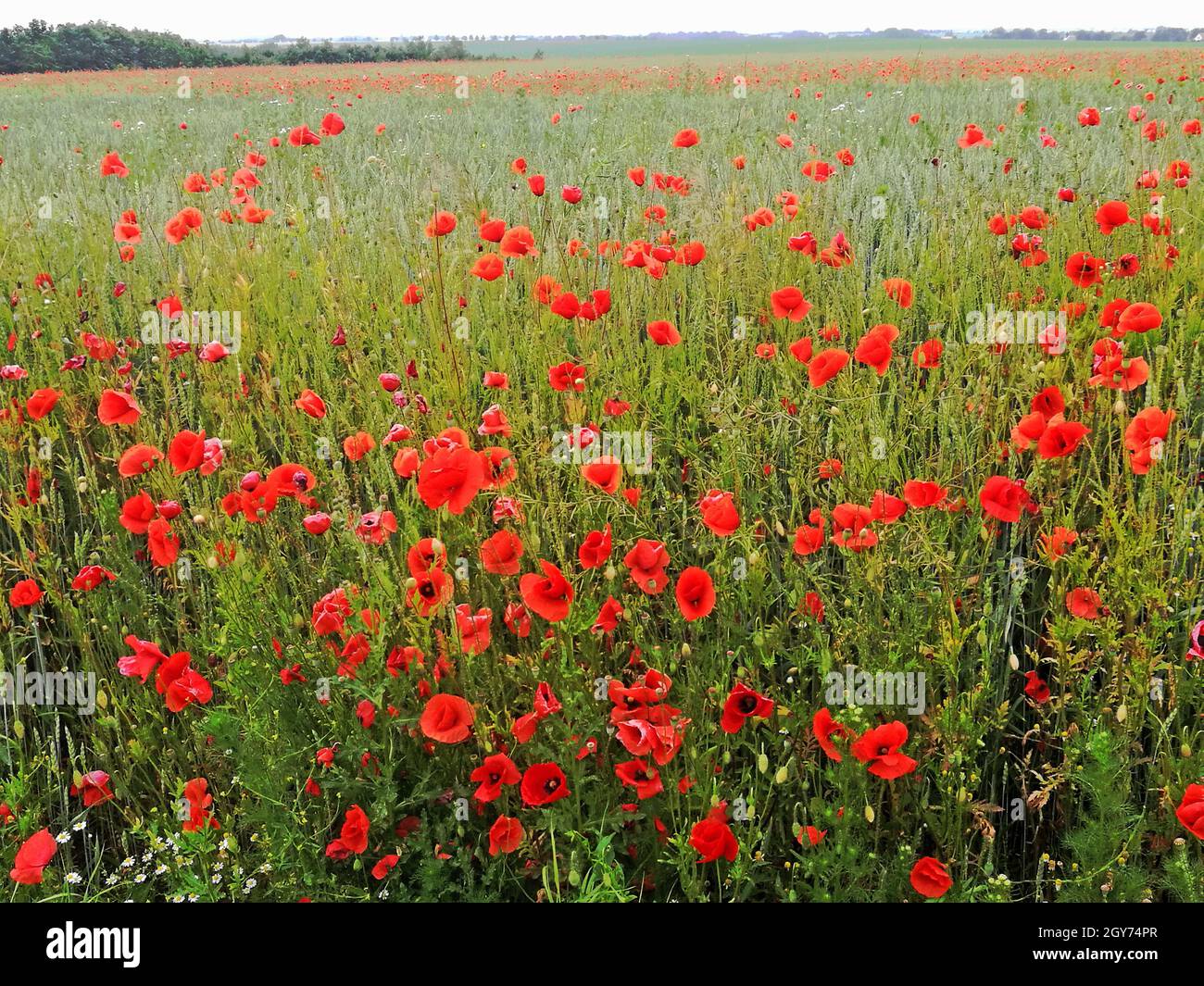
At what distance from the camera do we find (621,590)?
183 cm

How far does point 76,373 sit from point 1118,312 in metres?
3.33

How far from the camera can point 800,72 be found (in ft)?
46.9

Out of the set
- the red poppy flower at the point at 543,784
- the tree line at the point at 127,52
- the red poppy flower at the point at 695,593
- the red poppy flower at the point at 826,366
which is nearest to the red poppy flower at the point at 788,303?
the red poppy flower at the point at 826,366

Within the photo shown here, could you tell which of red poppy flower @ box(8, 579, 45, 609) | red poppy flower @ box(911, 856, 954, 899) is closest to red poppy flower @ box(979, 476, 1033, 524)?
red poppy flower @ box(911, 856, 954, 899)

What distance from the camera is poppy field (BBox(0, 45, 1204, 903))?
4.95 ft

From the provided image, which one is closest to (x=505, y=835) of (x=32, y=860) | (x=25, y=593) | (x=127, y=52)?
(x=32, y=860)

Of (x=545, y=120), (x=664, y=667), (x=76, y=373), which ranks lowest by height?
(x=664, y=667)

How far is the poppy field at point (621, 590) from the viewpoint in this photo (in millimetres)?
1510

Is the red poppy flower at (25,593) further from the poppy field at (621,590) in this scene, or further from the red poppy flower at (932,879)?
the red poppy flower at (932,879)

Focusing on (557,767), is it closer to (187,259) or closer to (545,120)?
(187,259)

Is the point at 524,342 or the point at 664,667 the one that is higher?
the point at 524,342
